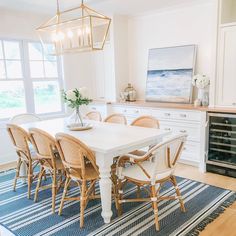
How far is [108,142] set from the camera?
2537 millimetres

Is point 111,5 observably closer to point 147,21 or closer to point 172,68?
point 147,21

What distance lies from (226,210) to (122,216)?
1101 millimetres

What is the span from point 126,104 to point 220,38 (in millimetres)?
1943

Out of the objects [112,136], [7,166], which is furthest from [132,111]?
[7,166]

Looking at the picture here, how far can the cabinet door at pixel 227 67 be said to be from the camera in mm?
3428

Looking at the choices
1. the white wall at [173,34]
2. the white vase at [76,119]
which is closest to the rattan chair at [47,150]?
the white vase at [76,119]

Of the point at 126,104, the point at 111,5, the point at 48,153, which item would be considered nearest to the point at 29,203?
the point at 48,153

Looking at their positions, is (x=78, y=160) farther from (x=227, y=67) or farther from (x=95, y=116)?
(x=227, y=67)

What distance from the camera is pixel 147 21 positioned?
16.0 ft

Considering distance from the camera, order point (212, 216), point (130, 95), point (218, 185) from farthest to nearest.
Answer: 1. point (130, 95)
2. point (218, 185)
3. point (212, 216)

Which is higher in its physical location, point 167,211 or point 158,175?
point 158,175

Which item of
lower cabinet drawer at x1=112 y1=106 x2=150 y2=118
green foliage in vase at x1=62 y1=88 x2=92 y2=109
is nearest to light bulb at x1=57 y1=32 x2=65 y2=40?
green foliage in vase at x1=62 y1=88 x2=92 y2=109

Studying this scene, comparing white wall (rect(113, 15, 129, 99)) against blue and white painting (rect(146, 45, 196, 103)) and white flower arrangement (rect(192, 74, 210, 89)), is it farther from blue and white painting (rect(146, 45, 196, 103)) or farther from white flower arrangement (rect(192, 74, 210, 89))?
white flower arrangement (rect(192, 74, 210, 89))

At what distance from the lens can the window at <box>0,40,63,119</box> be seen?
A: 4.52m
